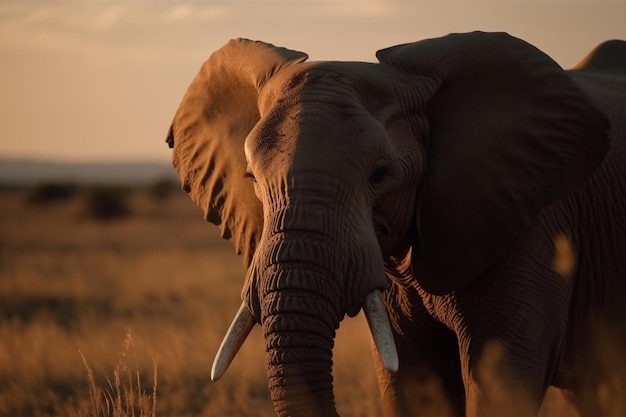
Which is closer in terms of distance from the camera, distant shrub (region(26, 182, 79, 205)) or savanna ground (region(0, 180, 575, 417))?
savanna ground (region(0, 180, 575, 417))

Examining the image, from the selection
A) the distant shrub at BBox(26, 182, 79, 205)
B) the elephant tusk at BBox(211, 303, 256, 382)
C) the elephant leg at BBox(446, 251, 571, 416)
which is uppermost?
the elephant tusk at BBox(211, 303, 256, 382)

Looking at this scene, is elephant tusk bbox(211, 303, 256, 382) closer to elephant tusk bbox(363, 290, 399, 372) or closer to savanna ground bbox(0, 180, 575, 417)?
elephant tusk bbox(363, 290, 399, 372)

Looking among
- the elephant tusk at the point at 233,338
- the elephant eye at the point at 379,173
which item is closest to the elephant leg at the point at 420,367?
the elephant eye at the point at 379,173

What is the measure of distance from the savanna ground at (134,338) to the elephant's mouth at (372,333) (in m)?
0.92

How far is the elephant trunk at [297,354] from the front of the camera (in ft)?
15.5

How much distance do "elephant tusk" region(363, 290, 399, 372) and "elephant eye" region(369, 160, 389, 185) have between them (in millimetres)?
484

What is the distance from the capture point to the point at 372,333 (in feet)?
16.1

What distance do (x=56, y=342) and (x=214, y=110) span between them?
5.68 m

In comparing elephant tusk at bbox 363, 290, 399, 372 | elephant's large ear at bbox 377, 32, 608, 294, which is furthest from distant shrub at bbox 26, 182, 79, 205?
elephant tusk at bbox 363, 290, 399, 372

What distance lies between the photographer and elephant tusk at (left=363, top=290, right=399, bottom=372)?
15.8 feet

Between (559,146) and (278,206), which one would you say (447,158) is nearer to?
(559,146)

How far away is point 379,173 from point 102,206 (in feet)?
117

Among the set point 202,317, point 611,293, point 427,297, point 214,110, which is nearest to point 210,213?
point 214,110

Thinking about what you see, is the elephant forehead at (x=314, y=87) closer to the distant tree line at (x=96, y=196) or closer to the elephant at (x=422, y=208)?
the elephant at (x=422, y=208)
